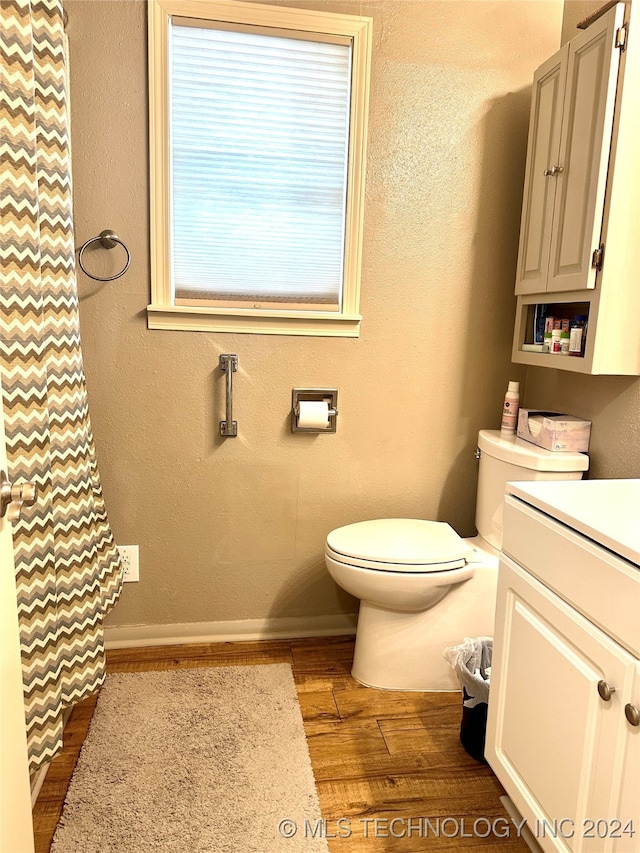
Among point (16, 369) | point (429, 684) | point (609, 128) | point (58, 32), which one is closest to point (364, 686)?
point (429, 684)

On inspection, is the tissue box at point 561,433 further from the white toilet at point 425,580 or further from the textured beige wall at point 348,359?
the textured beige wall at point 348,359

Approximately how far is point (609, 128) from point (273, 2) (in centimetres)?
115

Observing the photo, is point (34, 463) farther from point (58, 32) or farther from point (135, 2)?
point (135, 2)

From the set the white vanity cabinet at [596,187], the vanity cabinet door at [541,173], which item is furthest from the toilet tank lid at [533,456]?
the vanity cabinet door at [541,173]

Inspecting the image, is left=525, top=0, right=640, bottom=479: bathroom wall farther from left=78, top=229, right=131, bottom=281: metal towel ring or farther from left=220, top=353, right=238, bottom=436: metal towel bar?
left=78, top=229, right=131, bottom=281: metal towel ring

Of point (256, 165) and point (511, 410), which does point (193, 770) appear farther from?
point (256, 165)

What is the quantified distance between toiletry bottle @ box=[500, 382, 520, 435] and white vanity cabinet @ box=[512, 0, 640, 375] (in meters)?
0.22

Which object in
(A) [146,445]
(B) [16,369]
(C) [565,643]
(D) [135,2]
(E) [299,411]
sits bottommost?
(C) [565,643]

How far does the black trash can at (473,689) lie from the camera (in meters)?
1.65

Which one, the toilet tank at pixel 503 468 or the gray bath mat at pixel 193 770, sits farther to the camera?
the toilet tank at pixel 503 468

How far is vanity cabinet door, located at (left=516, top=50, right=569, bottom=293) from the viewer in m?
1.85

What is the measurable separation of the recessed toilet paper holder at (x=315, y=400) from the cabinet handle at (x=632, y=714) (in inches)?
54.2

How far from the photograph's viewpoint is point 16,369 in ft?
4.21

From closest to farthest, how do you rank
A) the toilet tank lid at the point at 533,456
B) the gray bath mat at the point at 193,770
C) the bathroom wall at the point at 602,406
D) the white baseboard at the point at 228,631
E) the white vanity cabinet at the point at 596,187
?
1. the gray bath mat at the point at 193,770
2. the white vanity cabinet at the point at 596,187
3. the bathroom wall at the point at 602,406
4. the toilet tank lid at the point at 533,456
5. the white baseboard at the point at 228,631
